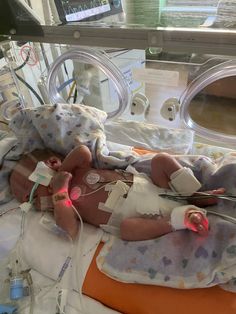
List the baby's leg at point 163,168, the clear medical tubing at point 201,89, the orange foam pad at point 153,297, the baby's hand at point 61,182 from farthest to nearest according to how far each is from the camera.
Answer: the baby's hand at point 61,182
the baby's leg at point 163,168
the clear medical tubing at point 201,89
the orange foam pad at point 153,297

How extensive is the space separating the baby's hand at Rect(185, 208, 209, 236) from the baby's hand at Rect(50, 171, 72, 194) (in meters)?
0.49

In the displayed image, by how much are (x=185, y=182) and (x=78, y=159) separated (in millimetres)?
438

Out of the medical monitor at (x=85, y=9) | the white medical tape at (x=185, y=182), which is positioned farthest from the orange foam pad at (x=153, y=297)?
the medical monitor at (x=85, y=9)

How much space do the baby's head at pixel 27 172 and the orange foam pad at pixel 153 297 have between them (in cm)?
42

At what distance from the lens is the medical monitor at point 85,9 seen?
89cm

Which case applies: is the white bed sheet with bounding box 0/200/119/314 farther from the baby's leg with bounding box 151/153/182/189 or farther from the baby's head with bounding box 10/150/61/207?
the baby's leg with bounding box 151/153/182/189

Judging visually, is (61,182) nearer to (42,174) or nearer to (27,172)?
(42,174)

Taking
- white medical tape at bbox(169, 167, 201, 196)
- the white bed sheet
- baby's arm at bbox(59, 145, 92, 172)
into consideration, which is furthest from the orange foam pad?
baby's arm at bbox(59, 145, 92, 172)

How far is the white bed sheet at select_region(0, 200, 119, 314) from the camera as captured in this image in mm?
868

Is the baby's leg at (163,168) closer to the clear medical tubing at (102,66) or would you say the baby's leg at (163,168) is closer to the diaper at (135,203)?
the diaper at (135,203)

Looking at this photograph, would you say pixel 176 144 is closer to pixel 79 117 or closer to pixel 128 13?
pixel 79 117

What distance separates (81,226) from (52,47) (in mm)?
704

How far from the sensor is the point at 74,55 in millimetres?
1082

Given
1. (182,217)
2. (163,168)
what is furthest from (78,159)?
(182,217)
